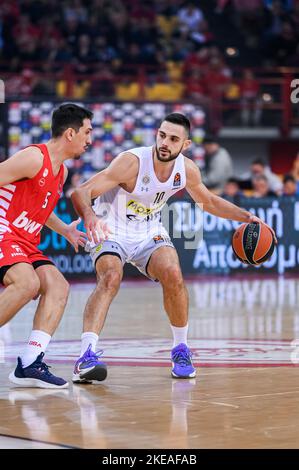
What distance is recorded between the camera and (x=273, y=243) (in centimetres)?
882

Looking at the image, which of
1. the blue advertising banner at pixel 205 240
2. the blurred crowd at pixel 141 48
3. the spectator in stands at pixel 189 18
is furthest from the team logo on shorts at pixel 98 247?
the spectator in stands at pixel 189 18

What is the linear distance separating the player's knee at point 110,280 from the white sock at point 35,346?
62 cm

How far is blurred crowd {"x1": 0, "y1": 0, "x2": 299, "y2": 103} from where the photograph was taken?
22672 millimetres

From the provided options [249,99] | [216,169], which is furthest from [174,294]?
[249,99]

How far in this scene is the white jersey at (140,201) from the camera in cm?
841

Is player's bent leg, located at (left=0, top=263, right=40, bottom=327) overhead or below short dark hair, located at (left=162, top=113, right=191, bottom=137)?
below

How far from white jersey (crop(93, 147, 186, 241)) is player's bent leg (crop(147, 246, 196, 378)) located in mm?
324

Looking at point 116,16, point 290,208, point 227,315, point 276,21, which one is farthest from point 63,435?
point 276,21

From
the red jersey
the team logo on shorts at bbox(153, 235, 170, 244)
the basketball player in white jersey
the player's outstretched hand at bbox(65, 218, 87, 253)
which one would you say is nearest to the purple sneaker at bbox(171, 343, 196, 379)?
the basketball player in white jersey

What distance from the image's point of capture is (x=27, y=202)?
298 inches

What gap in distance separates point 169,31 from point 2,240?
1934 cm

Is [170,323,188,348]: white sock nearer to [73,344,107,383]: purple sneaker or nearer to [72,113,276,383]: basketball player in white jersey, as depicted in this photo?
[72,113,276,383]: basketball player in white jersey

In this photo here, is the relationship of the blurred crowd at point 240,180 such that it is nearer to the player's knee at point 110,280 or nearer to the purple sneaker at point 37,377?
the player's knee at point 110,280

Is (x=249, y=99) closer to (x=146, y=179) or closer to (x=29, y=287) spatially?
(x=146, y=179)
